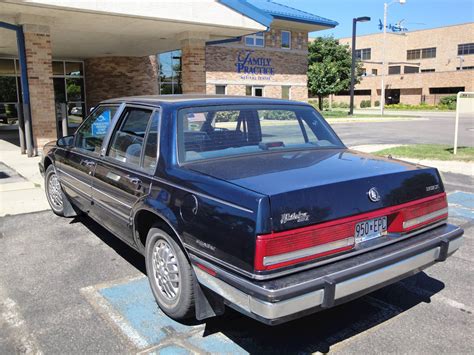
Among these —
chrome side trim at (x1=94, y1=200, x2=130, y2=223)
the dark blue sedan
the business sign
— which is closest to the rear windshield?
the dark blue sedan

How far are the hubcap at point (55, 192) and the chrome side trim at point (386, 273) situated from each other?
14.4 feet

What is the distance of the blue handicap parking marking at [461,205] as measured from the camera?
6.20 m

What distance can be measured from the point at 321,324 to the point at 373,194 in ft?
3.61

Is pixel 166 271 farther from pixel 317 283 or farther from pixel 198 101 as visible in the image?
pixel 198 101

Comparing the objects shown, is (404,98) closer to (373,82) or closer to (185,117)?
(373,82)

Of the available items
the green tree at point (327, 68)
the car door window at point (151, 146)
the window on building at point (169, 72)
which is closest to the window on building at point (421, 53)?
the green tree at point (327, 68)

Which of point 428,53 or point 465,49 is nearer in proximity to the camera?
point 465,49

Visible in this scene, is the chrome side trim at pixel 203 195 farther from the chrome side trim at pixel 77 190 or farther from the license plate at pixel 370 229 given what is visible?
the chrome side trim at pixel 77 190

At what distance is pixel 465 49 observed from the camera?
6538 cm

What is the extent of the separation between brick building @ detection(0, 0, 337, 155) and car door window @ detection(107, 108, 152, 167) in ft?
23.5

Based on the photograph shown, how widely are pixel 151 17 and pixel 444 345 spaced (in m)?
10.9

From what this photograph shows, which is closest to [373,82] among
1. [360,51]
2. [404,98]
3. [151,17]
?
[404,98]

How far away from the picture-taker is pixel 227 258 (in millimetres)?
2689

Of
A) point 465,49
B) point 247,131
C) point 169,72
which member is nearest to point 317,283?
point 247,131
